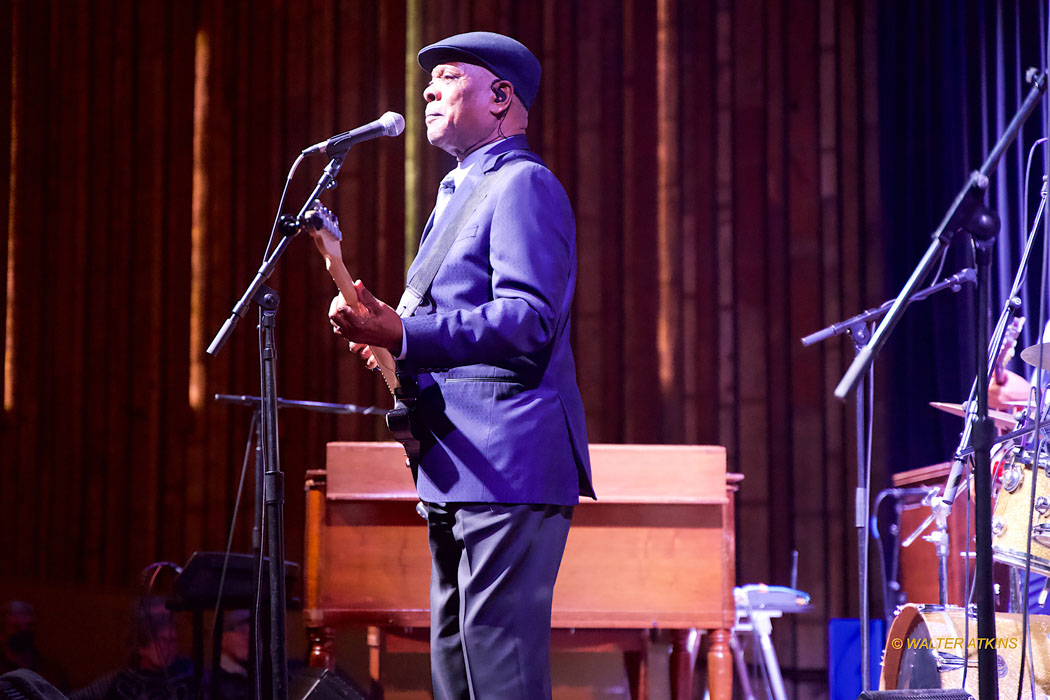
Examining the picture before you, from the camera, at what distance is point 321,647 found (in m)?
3.30

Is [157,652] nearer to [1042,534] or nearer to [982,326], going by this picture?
[1042,534]

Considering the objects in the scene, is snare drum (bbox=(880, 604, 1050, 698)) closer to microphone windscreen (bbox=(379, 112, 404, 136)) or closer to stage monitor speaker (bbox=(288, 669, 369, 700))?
stage monitor speaker (bbox=(288, 669, 369, 700))

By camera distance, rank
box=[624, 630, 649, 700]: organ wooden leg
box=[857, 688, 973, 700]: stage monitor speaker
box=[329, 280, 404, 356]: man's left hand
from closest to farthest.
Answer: box=[329, 280, 404, 356]: man's left hand, box=[857, 688, 973, 700]: stage monitor speaker, box=[624, 630, 649, 700]: organ wooden leg

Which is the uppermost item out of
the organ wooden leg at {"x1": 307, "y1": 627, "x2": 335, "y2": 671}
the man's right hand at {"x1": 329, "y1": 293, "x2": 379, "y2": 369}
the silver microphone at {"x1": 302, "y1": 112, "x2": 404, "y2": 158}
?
the silver microphone at {"x1": 302, "y1": 112, "x2": 404, "y2": 158}

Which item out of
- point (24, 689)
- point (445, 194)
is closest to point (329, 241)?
point (445, 194)

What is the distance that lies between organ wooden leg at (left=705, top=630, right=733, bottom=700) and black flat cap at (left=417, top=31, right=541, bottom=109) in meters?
1.87

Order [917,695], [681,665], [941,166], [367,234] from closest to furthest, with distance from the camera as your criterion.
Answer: [917,695] < [681,665] < [941,166] < [367,234]

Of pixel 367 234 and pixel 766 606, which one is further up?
pixel 367 234

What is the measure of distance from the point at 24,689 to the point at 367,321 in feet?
4.70

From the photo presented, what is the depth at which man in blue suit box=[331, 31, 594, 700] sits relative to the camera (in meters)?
1.80

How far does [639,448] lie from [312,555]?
1.05 metres

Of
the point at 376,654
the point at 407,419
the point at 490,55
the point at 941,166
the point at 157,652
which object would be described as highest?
the point at 941,166

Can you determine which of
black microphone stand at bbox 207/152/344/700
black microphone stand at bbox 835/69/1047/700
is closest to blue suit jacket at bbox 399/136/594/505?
black microphone stand at bbox 207/152/344/700

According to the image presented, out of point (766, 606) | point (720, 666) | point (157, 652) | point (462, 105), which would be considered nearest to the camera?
point (462, 105)
